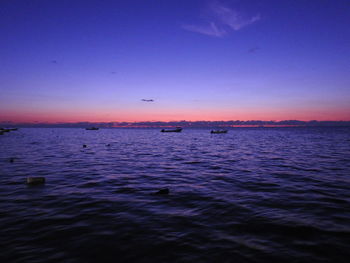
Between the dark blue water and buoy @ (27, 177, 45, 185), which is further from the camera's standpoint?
buoy @ (27, 177, 45, 185)

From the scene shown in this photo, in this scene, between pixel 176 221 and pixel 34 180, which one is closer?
pixel 176 221

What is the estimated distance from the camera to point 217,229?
667cm

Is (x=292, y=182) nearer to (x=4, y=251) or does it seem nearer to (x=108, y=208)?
(x=108, y=208)

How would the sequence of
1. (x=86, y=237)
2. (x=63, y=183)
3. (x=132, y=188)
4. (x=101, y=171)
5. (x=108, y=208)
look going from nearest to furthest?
1. (x=86, y=237)
2. (x=108, y=208)
3. (x=132, y=188)
4. (x=63, y=183)
5. (x=101, y=171)

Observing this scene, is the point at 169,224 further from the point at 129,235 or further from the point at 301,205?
the point at 301,205

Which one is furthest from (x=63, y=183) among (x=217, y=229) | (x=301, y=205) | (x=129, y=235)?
(x=301, y=205)

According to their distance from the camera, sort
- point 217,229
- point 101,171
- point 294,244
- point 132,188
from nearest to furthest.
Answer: point 294,244, point 217,229, point 132,188, point 101,171

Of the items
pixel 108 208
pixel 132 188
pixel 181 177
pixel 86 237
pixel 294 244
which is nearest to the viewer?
pixel 294 244

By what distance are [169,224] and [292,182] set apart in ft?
31.8

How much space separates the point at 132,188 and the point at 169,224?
5059mm

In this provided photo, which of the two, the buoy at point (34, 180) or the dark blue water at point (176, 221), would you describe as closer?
the dark blue water at point (176, 221)

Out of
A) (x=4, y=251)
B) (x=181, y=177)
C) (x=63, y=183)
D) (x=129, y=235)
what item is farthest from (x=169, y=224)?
(x=63, y=183)

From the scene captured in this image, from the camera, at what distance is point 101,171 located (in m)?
16.5

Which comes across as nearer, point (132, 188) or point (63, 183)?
point (132, 188)
